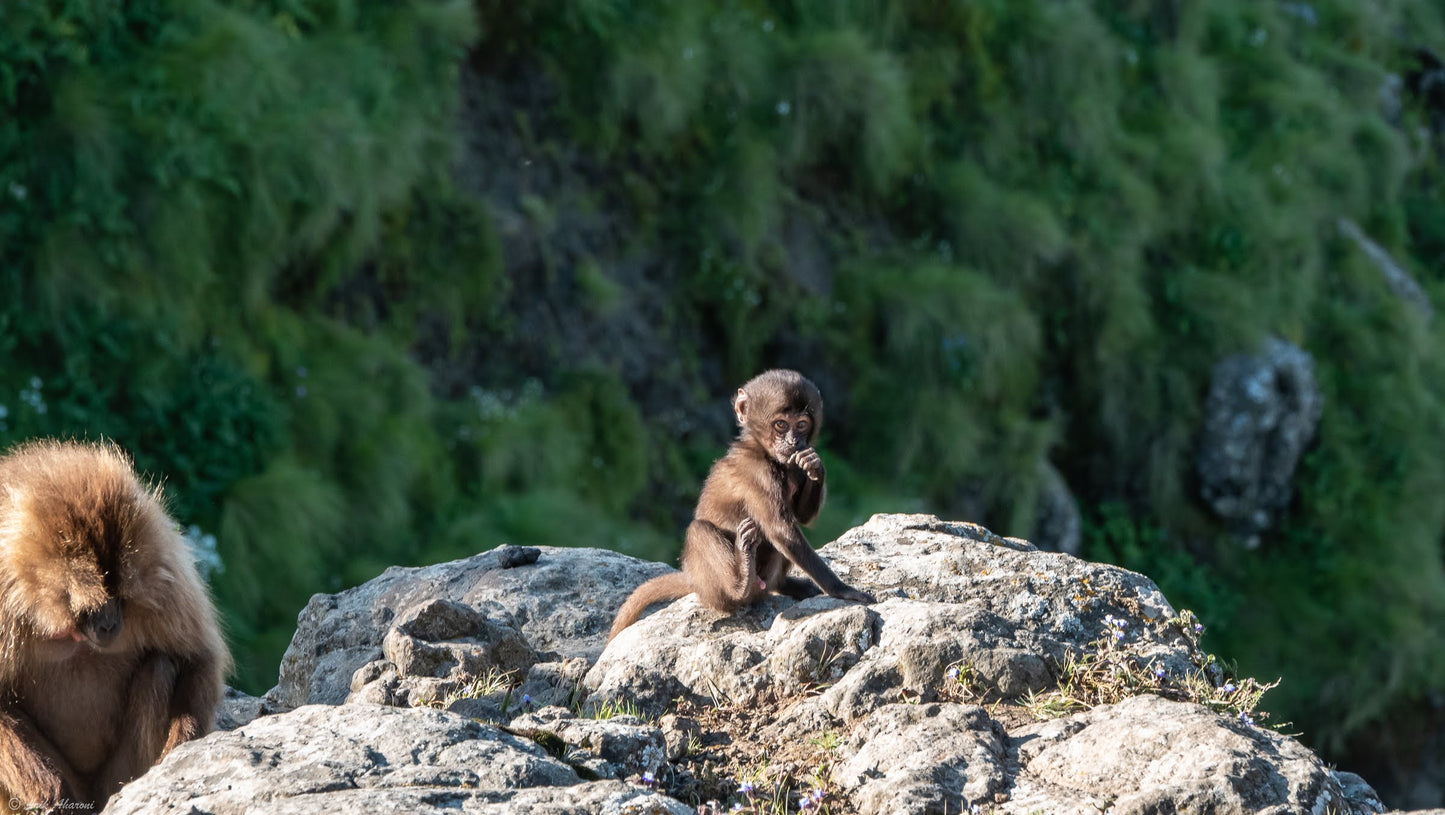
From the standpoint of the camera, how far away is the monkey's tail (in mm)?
4340

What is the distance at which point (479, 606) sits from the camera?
464cm

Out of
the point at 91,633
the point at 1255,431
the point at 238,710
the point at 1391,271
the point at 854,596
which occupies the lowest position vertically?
the point at 1255,431

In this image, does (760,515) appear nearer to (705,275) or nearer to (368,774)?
(368,774)

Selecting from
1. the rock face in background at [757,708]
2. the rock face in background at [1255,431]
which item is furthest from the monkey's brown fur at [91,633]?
the rock face in background at [1255,431]

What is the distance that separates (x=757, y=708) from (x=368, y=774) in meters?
1.21

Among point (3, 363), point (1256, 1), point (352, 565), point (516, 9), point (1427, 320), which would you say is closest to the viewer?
point (3, 363)

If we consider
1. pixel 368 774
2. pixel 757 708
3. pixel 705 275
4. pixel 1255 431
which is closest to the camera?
pixel 368 774

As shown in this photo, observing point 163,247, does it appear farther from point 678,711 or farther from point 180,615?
point 678,711

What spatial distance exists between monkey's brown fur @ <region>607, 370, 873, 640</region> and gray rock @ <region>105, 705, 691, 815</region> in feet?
3.99

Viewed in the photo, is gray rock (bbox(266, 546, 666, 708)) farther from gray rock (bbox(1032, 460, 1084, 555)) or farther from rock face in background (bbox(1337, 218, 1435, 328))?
rock face in background (bbox(1337, 218, 1435, 328))

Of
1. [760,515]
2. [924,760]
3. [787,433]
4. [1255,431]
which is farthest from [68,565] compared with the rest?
[1255,431]

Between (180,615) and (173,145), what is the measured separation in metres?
4.30

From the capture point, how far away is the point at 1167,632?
3.94m

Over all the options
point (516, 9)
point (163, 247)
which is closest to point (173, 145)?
point (163, 247)
